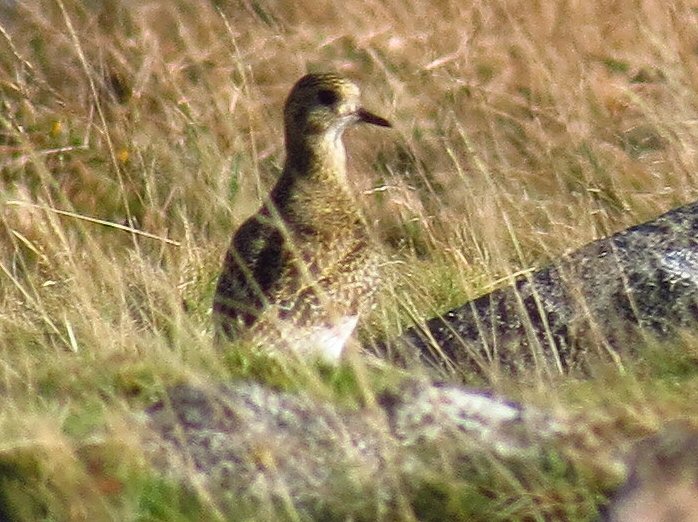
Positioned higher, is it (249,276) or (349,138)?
(249,276)

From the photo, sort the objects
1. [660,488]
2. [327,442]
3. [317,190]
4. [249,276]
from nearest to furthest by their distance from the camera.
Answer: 1. [660,488]
2. [327,442]
3. [249,276]
4. [317,190]

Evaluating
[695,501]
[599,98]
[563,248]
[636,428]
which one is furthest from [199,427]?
[599,98]

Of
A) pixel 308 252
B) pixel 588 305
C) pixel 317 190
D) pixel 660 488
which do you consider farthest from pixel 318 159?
pixel 660 488

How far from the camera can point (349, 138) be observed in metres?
10.4

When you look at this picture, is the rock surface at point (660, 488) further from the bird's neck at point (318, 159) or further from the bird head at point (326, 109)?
the bird head at point (326, 109)

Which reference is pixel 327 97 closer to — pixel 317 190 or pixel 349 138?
pixel 317 190

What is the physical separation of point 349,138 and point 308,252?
388 centimetres

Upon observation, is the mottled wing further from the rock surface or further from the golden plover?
the rock surface

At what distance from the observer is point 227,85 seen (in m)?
10.5

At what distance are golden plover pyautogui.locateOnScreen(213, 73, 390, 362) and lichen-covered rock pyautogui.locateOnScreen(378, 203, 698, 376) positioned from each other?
0.98 ft

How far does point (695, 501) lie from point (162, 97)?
23.2 ft

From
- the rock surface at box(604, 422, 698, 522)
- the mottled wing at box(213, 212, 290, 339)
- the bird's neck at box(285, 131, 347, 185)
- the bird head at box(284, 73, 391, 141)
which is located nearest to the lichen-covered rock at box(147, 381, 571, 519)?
the rock surface at box(604, 422, 698, 522)

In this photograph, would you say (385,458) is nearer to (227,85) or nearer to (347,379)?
(347,379)

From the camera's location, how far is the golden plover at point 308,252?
20.7 feet
